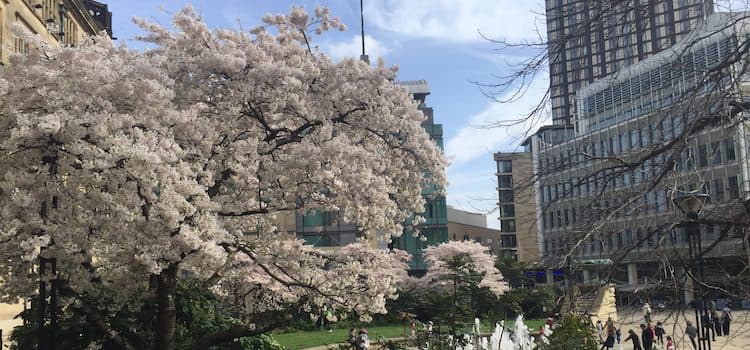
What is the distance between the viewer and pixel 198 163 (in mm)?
12656

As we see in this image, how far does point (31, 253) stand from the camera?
36.4 feet

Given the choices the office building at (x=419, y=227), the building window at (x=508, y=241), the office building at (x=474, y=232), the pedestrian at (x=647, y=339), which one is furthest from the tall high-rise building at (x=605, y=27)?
the building window at (x=508, y=241)

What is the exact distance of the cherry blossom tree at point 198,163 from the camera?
36.9 feet

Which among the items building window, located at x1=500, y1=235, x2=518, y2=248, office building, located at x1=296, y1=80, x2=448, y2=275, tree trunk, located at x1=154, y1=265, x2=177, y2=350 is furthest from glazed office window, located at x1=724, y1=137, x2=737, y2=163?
building window, located at x1=500, y1=235, x2=518, y2=248

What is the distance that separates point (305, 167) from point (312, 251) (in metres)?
2.76

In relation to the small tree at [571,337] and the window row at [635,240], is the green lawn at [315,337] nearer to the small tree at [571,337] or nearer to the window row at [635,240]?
the small tree at [571,337]

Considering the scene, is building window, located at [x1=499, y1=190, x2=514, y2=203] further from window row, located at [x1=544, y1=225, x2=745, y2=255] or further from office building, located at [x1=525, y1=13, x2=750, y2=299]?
window row, located at [x1=544, y1=225, x2=745, y2=255]

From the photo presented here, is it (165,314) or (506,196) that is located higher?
(506,196)

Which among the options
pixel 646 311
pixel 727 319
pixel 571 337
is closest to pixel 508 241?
pixel 571 337

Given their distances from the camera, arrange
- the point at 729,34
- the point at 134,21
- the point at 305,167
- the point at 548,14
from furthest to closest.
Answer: the point at 134,21, the point at 305,167, the point at 548,14, the point at 729,34

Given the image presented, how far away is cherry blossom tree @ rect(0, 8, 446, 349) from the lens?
11.3m

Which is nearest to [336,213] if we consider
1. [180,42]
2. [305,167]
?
[305,167]

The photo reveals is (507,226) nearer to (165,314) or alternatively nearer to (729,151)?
(165,314)

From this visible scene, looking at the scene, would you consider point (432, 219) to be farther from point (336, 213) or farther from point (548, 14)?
point (548, 14)
